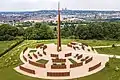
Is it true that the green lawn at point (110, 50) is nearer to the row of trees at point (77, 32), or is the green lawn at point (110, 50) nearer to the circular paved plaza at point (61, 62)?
the circular paved plaza at point (61, 62)

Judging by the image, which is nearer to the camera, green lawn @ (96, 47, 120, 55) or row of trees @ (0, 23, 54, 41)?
green lawn @ (96, 47, 120, 55)

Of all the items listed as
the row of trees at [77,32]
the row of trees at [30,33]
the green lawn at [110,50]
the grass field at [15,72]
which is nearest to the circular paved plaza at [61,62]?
the grass field at [15,72]

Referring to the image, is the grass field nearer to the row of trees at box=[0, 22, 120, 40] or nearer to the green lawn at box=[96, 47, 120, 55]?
the green lawn at box=[96, 47, 120, 55]

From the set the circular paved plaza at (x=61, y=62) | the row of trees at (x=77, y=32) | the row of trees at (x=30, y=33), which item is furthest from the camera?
the row of trees at (x=77, y=32)

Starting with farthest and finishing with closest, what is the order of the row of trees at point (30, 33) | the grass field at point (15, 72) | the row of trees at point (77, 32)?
the row of trees at point (77, 32) → the row of trees at point (30, 33) → the grass field at point (15, 72)

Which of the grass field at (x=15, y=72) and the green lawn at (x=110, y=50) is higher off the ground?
the grass field at (x=15, y=72)

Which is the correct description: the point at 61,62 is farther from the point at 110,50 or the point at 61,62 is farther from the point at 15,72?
the point at 110,50

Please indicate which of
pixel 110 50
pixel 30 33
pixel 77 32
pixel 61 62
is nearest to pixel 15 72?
pixel 61 62

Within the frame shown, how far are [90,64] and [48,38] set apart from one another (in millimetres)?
27163

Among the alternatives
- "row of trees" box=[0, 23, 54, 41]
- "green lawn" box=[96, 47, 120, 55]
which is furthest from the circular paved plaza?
"row of trees" box=[0, 23, 54, 41]

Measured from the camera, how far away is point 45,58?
39.2 meters

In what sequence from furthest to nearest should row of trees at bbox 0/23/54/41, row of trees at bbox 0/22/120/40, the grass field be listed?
row of trees at bbox 0/22/120/40 < row of trees at bbox 0/23/54/41 < the grass field

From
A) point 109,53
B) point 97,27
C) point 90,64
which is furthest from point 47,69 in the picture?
point 97,27

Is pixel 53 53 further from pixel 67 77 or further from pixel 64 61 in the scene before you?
pixel 67 77
